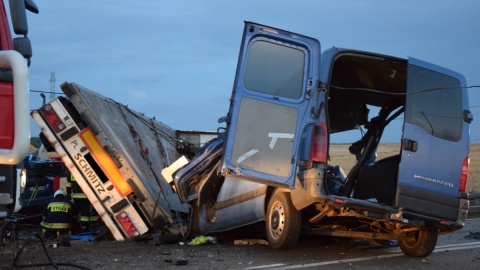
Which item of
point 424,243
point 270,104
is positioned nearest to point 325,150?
point 270,104

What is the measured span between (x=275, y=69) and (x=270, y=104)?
1.35 ft

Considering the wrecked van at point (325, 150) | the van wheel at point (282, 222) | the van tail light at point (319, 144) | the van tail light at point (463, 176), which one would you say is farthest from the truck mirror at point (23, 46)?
the van tail light at point (463, 176)

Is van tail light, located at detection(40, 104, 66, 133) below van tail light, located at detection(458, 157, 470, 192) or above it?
above

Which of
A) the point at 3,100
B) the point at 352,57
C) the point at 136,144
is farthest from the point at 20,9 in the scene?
the point at 136,144

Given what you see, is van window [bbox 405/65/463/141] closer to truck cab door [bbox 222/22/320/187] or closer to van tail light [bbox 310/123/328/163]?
van tail light [bbox 310/123/328/163]

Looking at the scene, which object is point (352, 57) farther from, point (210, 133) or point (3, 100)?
point (210, 133)

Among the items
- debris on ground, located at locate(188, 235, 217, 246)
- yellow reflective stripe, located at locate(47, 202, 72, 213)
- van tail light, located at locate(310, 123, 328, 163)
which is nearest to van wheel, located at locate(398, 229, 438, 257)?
van tail light, located at locate(310, 123, 328, 163)

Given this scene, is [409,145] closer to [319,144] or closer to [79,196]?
[319,144]

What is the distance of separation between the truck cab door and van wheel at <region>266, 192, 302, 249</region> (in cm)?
67

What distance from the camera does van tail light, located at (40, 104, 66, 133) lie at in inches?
369

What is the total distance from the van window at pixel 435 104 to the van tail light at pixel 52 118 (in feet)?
15.7

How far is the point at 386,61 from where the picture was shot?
769cm

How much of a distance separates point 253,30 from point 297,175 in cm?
159

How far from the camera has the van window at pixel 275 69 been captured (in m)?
7.02
